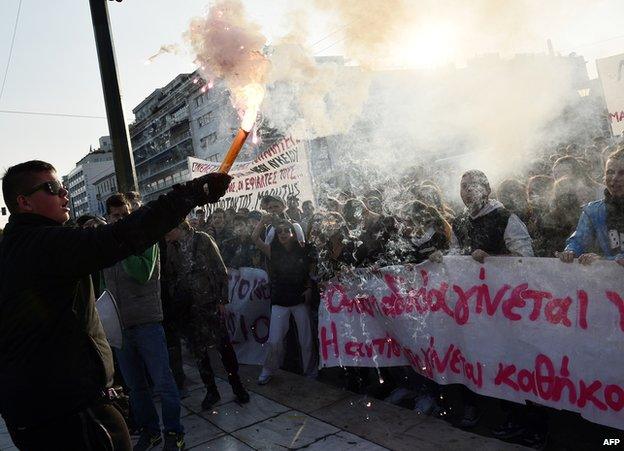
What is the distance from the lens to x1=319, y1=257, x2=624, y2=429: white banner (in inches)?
123

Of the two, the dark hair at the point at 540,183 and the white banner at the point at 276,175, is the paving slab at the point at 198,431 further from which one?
the white banner at the point at 276,175

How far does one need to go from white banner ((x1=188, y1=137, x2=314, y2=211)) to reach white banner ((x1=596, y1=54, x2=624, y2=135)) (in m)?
5.27

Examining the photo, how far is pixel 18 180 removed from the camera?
2188 millimetres

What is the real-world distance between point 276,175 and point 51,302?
6.35 m

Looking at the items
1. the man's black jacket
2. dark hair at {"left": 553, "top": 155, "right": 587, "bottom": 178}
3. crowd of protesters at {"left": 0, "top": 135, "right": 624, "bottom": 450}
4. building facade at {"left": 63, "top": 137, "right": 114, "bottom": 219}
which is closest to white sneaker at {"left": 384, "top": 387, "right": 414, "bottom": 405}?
crowd of protesters at {"left": 0, "top": 135, "right": 624, "bottom": 450}

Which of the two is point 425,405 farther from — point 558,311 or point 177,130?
point 177,130

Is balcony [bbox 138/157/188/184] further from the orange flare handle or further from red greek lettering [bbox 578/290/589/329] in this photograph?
the orange flare handle

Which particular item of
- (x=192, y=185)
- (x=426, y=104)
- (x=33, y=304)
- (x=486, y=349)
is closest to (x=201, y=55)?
(x=192, y=185)

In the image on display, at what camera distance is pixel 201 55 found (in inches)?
145

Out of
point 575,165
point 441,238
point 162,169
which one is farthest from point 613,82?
point 162,169

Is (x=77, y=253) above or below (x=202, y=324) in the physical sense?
above

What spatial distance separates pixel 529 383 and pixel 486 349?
37cm

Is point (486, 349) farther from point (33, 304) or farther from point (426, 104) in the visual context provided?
point (426, 104)

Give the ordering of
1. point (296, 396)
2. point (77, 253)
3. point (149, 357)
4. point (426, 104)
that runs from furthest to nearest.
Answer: point (426, 104) < point (296, 396) < point (149, 357) < point (77, 253)
